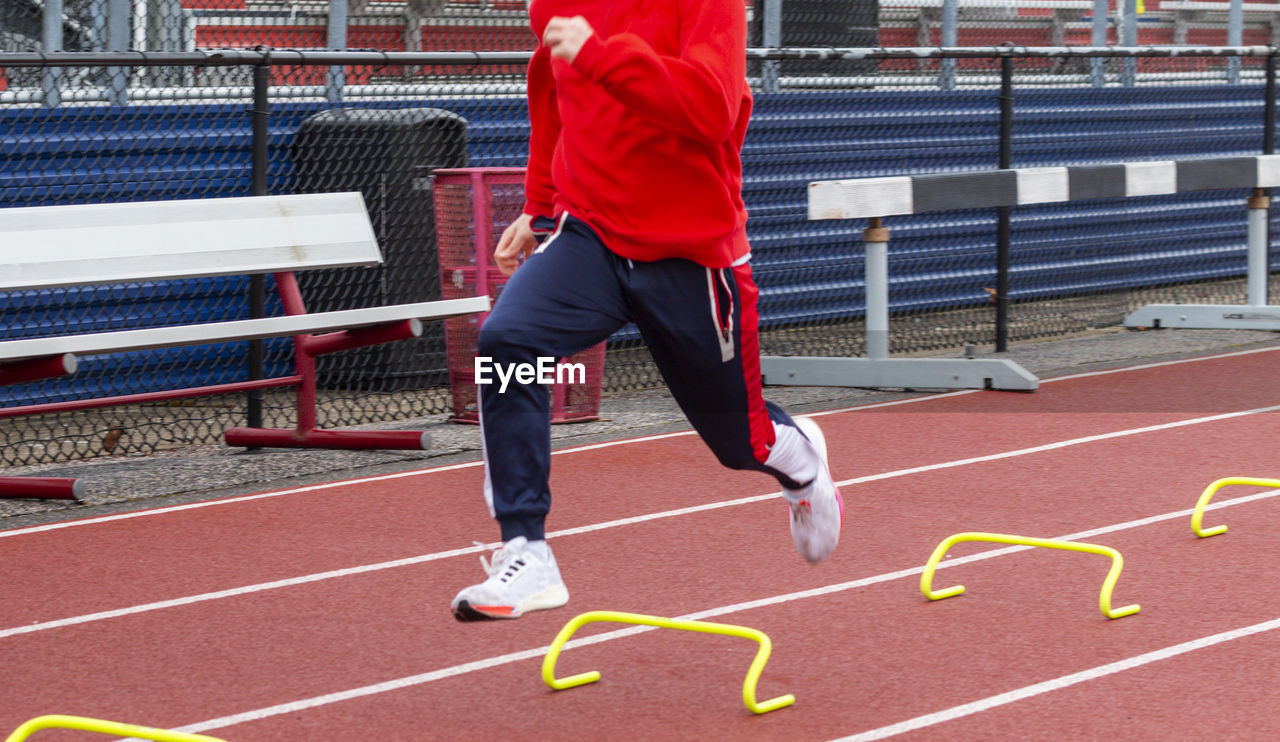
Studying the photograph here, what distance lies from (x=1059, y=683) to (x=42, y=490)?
4.13 metres

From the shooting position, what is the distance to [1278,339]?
1158 cm

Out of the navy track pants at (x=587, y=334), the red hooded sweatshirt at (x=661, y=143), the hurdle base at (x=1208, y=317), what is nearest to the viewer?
the red hooded sweatshirt at (x=661, y=143)

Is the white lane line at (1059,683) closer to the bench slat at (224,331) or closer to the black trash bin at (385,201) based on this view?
the bench slat at (224,331)

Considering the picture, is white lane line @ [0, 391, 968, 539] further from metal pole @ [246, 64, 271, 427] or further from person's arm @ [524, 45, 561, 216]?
person's arm @ [524, 45, 561, 216]

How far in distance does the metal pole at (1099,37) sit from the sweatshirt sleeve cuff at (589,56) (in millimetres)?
10991

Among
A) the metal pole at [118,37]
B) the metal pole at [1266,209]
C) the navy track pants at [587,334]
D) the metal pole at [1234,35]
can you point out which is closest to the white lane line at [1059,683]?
the navy track pants at [587,334]

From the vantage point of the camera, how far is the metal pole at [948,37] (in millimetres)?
12930

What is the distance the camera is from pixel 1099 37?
46.0 feet

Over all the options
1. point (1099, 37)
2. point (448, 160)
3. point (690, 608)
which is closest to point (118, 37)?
point (448, 160)

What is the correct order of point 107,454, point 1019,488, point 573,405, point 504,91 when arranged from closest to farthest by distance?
point 1019,488 < point 107,454 < point 573,405 < point 504,91

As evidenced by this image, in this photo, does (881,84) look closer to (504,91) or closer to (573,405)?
(504,91)

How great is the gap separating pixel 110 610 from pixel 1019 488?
347 cm

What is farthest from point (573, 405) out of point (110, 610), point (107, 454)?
point (110, 610)

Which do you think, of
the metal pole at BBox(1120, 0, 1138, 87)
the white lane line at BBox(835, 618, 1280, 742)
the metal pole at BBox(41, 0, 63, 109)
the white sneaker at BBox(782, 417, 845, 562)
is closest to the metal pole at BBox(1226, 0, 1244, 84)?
the metal pole at BBox(1120, 0, 1138, 87)
